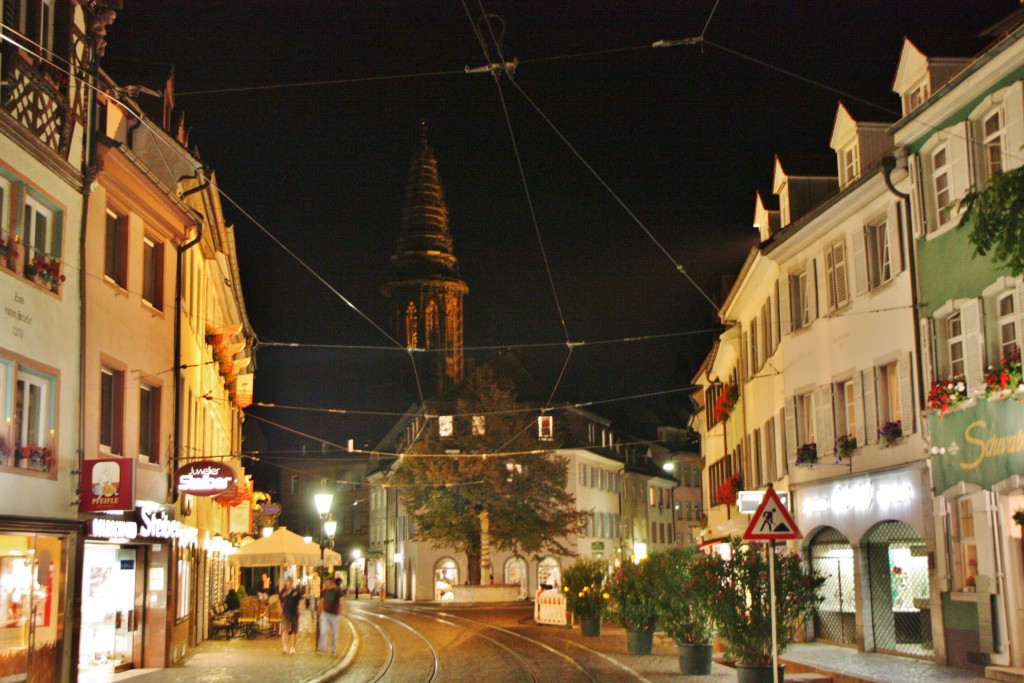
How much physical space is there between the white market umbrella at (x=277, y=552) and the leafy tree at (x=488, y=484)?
1099 inches

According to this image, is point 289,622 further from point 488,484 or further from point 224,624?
point 488,484

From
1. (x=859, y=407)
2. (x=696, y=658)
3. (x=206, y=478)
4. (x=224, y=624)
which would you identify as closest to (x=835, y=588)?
(x=859, y=407)

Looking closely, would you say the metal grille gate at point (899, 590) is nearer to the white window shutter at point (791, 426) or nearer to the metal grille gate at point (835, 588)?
the metal grille gate at point (835, 588)

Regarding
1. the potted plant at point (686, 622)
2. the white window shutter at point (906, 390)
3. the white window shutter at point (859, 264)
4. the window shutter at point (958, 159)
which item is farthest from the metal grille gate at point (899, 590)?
the window shutter at point (958, 159)

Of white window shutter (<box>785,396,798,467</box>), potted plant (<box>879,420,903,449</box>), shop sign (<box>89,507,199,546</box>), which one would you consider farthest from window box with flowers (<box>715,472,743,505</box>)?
shop sign (<box>89,507,199,546</box>)

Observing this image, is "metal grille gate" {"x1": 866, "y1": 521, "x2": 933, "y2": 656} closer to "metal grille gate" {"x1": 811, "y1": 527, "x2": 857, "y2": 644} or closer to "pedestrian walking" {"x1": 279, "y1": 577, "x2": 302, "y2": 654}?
"metal grille gate" {"x1": 811, "y1": 527, "x2": 857, "y2": 644}

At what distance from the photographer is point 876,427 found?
2475cm

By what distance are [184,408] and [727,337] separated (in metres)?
18.8

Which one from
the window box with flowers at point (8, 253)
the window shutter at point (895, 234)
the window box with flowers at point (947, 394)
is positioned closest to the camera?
the window box with flowers at point (8, 253)

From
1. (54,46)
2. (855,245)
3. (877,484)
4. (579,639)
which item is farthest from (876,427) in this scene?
(54,46)

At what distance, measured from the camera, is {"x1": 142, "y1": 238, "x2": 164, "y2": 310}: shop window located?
23.5m

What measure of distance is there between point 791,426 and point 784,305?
2.94 m

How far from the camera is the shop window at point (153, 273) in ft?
77.2

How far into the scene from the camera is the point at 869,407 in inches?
984
